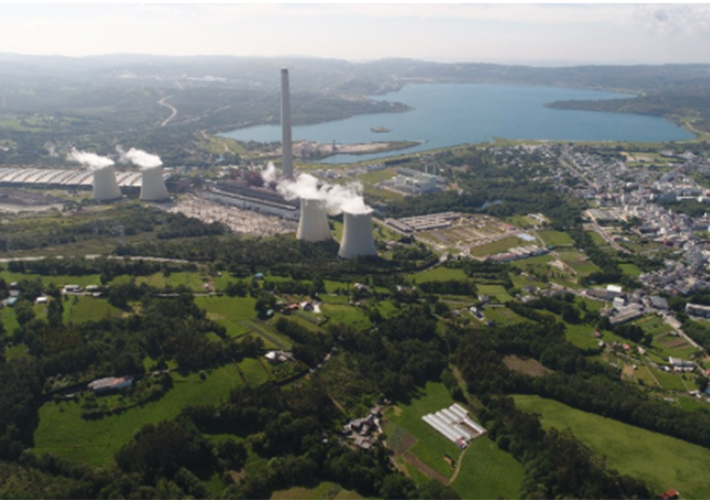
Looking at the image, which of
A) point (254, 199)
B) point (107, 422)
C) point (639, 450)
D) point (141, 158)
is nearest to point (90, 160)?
point (141, 158)

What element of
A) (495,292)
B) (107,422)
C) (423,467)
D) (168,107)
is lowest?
(423,467)

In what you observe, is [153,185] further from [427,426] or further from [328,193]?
[427,426]

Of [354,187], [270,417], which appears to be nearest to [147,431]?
[270,417]

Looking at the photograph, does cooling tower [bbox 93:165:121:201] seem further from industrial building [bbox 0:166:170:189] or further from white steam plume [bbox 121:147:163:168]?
white steam plume [bbox 121:147:163:168]

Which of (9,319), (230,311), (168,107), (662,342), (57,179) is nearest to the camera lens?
(9,319)

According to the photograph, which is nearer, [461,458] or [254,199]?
[461,458]

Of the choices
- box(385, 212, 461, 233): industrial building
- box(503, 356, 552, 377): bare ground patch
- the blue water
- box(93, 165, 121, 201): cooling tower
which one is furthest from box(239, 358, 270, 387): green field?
the blue water

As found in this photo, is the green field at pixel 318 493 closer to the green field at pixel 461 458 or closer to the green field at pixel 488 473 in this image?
the green field at pixel 461 458

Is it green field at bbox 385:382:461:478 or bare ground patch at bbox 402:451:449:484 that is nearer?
bare ground patch at bbox 402:451:449:484

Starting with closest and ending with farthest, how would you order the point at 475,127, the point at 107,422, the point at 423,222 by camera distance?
the point at 107,422 < the point at 423,222 < the point at 475,127
